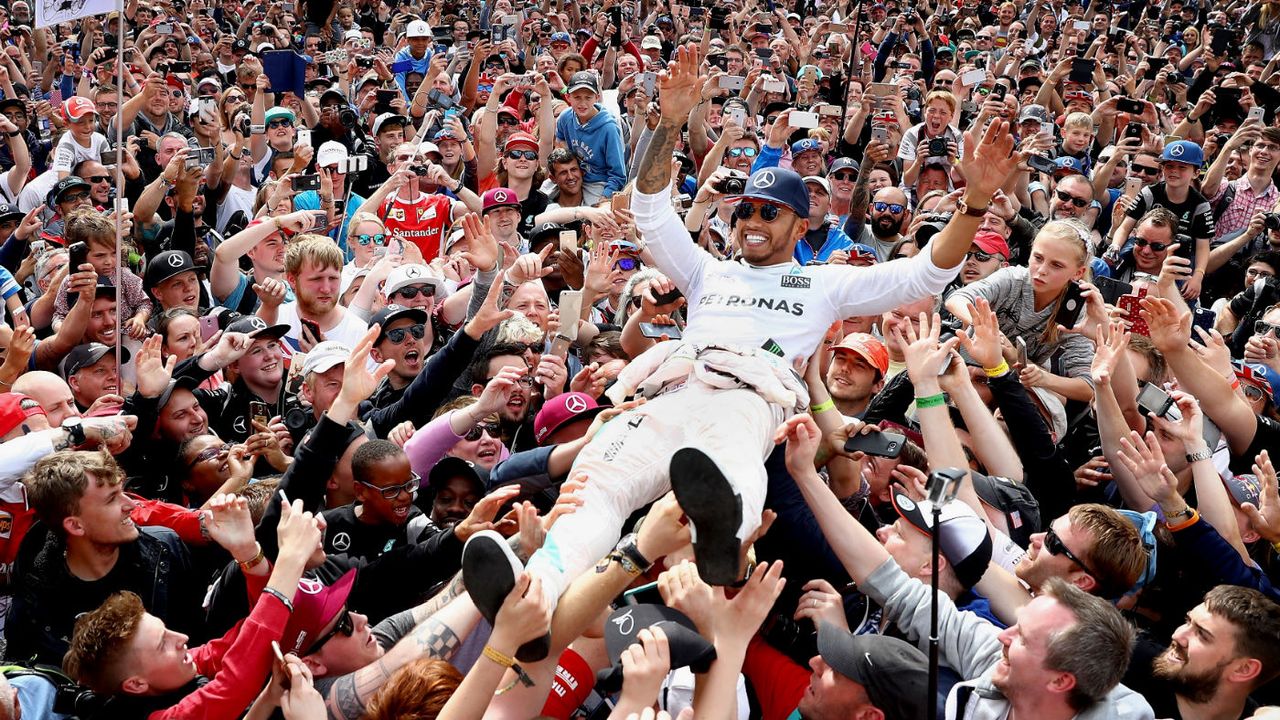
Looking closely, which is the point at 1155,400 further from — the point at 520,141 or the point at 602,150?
the point at 602,150

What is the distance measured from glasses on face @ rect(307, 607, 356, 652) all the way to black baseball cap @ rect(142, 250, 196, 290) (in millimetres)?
3953

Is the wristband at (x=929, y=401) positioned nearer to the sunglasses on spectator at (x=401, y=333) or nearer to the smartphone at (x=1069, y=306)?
the smartphone at (x=1069, y=306)

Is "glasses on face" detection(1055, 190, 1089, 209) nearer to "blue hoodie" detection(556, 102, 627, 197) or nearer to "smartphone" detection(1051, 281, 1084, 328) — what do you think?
"smartphone" detection(1051, 281, 1084, 328)

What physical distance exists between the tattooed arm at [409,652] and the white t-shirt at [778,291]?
1.45m

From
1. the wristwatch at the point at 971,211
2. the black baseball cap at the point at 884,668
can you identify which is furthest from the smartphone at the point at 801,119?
the black baseball cap at the point at 884,668

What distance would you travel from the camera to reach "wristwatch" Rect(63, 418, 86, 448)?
4668 millimetres

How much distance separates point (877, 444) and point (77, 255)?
5.20m

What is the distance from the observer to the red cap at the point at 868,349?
5.56m

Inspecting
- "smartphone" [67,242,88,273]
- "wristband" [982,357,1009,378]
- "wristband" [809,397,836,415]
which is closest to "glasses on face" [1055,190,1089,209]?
"wristband" [982,357,1009,378]

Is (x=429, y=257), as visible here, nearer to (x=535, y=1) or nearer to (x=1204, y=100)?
(x=1204, y=100)

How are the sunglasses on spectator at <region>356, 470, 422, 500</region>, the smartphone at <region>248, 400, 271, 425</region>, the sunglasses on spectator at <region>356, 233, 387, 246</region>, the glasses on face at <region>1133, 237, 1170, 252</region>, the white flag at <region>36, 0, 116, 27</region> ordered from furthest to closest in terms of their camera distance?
the sunglasses on spectator at <region>356, 233, 387, 246</region>
the glasses on face at <region>1133, 237, 1170, 252</region>
the white flag at <region>36, 0, 116, 27</region>
the smartphone at <region>248, 400, 271, 425</region>
the sunglasses on spectator at <region>356, 470, 422, 500</region>

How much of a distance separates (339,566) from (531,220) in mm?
5328

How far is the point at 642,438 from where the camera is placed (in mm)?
4207

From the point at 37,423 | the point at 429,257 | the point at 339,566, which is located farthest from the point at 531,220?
the point at 339,566
